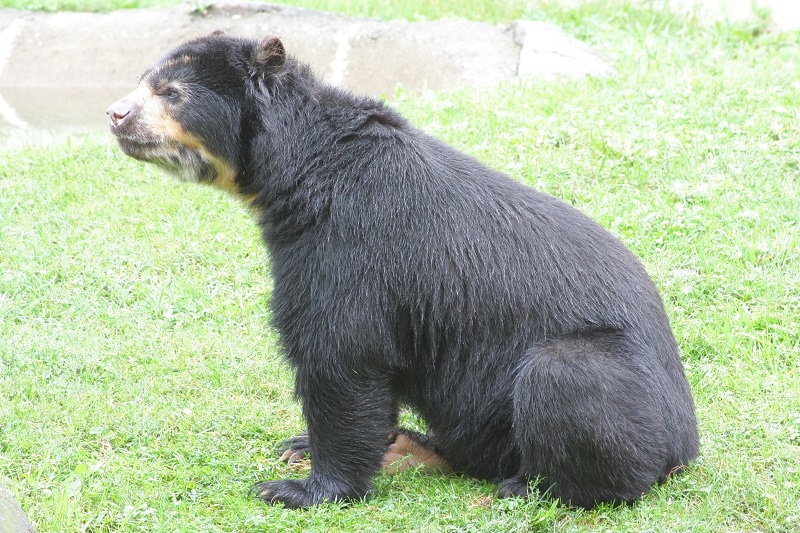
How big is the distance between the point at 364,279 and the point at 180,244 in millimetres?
2990

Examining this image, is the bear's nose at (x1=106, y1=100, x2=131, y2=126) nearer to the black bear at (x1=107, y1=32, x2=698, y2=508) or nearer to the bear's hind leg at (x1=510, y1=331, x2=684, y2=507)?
the black bear at (x1=107, y1=32, x2=698, y2=508)

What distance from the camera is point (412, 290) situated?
14.9ft

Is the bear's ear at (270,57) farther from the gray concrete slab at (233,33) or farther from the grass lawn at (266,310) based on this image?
the gray concrete slab at (233,33)

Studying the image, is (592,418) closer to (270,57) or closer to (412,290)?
(412,290)

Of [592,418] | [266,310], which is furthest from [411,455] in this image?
[266,310]

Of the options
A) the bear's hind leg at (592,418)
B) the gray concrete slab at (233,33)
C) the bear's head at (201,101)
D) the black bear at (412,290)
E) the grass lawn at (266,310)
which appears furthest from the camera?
the gray concrete slab at (233,33)

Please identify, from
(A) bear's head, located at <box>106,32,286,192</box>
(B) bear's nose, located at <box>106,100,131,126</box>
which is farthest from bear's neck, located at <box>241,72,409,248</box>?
(B) bear's nose, located at <box>106,100,131,126</box>

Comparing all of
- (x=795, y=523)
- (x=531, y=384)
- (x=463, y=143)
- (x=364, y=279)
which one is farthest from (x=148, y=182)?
(x=795, y=523)

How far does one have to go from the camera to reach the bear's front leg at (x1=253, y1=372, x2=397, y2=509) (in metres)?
4.56

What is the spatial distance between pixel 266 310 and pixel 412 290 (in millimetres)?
2267

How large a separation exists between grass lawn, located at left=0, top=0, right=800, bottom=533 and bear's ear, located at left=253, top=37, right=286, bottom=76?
1788 millimetres

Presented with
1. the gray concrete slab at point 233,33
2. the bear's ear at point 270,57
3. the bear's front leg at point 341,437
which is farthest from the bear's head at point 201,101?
the gray concrete slab at point 233,33

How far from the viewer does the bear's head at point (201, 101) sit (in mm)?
4680

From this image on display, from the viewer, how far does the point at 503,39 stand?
36.6ft
